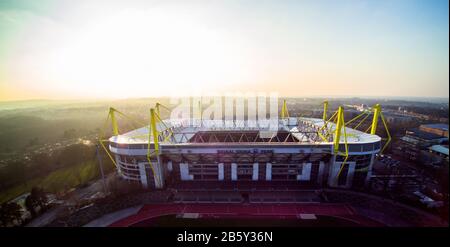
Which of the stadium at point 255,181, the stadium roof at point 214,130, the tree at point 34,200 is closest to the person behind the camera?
the stadium at point 255,181

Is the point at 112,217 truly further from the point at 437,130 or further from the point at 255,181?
the point at 437,130

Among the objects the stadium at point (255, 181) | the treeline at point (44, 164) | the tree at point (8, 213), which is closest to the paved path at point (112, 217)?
the stadium at point (255, 181)

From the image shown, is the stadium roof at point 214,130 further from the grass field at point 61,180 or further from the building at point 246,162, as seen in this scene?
the grass field at point 61,180

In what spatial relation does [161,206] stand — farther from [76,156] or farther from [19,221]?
[76,156]

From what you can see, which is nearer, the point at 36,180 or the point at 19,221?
the point at 19,221

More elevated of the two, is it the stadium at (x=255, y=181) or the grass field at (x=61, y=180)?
the stadium at (x=255, y=181)
